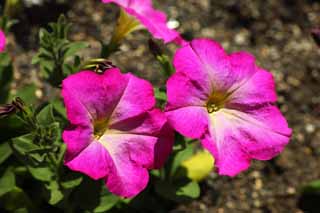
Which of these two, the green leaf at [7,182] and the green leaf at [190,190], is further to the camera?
the green leaf at [190,190]

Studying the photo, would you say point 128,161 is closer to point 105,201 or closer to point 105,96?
point 105,96

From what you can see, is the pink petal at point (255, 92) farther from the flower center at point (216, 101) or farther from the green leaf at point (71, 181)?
the green leaf at point (71, 181)

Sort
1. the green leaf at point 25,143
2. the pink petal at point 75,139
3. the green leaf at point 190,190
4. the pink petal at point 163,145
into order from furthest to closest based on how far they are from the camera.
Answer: the green leaf at point 190,190, the green leaf at point 25,143, the pink petal at point 163,145, the pink petal at point 75,139

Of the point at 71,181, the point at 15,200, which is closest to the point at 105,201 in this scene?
the point at 71,181

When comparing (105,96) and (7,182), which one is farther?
(7,182)

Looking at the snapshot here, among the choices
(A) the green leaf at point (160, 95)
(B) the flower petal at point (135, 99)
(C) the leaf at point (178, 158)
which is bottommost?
(C) the leaf at point (178, 158)

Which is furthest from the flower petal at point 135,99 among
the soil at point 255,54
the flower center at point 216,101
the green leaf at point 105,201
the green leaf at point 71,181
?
the soil at point 255,54

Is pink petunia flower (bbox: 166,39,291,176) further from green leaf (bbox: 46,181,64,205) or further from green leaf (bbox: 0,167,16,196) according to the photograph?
green leaf (bbox: 0,167,16,196)
